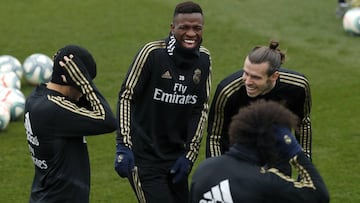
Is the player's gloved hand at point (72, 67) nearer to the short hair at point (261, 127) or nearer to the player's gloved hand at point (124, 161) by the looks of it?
the player's gloved hand at point (124, 161)

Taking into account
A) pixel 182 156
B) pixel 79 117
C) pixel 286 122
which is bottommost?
pixel 182 156

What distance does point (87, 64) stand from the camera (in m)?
7.22

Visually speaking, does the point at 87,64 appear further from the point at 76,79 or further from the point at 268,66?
the point at 268,66

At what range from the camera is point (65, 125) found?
6.98 metres

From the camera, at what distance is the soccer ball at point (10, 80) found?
48.9 ft

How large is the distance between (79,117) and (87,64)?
18.3 inches

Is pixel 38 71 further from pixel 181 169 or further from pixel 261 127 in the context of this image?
pixel 261 127

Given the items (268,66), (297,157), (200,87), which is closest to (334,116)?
(200,87)

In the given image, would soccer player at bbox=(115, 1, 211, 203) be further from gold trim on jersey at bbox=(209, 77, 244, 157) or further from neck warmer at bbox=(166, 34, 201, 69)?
gold trim on jersey at bbox=(209, 77, 244, 157)

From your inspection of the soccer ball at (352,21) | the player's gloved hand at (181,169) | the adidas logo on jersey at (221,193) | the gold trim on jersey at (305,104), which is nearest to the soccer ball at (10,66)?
the soccer ball at (352,21)

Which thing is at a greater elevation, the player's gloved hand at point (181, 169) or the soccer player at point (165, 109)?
the soccer player at point (165, 109)

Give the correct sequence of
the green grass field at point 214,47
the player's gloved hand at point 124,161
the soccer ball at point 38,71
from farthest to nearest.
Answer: the soccer ball at point 38,71 < the green grass field at point 214,47 < the player's gloved hand at point 124,161

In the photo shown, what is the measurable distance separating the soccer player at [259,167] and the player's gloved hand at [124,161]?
2.27m

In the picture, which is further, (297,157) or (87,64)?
(87,64)
